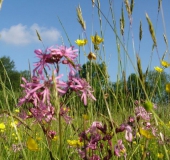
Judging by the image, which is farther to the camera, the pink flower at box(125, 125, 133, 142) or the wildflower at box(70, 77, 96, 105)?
the pink flower at box(125, 125, 133, 142)

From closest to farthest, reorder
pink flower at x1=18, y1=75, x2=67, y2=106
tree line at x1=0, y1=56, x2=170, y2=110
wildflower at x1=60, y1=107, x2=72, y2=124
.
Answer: pink flower at x1=18, y1=75, x2=67, y2=106 → wildflower at x1=60, y1=107, x2=72, y2=124 → tree line at x1=0, y1=56, x2=170, y2=110

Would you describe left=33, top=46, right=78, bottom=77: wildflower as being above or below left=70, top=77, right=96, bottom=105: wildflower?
above

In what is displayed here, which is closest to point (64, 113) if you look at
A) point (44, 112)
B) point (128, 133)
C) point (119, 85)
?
point (44, 112)

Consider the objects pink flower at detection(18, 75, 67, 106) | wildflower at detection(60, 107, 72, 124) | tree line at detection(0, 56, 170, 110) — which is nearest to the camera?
pink flower at detection(18, 75, 67, 106)

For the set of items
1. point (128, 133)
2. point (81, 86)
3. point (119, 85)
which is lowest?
point (128, 133)

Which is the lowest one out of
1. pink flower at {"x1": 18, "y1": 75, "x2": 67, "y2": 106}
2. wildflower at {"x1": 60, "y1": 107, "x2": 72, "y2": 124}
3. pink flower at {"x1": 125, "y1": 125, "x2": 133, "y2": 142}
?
pink flower at {"x1": 125, "y1": 125, "x2": 133, "y2": 142}

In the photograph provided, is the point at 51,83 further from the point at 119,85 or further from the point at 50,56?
the point at 119,85

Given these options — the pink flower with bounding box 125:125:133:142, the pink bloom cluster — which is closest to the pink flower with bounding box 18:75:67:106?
the pink bloom cluster

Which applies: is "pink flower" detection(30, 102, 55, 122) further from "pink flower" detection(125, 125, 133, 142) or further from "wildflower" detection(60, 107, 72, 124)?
"pink flower" detection(125, 125, 133, 142)

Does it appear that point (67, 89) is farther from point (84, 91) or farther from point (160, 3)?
point (160, 3)

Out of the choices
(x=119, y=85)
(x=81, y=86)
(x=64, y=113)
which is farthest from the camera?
(x=119, y=85)

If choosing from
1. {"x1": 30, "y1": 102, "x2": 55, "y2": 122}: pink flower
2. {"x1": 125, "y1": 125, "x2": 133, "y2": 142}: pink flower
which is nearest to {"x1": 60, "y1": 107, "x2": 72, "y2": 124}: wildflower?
{"x1": 30, "y1": 102, "x2": 55, "y2": 122}: pink flower

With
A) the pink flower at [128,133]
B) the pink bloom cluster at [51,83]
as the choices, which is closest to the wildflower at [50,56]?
the pink bloom cluster at [51,83]

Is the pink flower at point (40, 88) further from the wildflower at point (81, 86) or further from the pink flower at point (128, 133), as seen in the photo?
the pink flower at point (128, 133)
